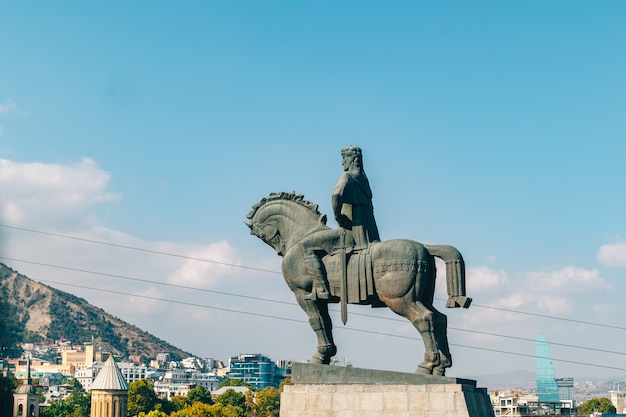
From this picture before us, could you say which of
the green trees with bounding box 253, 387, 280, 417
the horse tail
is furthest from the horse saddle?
the green trees with bounding box 253, 387, 280, 417

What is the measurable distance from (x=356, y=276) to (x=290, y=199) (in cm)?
259

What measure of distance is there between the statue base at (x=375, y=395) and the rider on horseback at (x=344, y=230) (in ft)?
5.70

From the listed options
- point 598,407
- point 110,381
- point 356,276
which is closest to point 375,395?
point 356,276

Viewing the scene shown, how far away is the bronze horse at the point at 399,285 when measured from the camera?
1847cm

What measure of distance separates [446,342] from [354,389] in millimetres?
2182

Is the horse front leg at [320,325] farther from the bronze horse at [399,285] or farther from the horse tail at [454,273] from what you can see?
the horse tail at [454,273]

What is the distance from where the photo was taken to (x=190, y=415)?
98.6 meters

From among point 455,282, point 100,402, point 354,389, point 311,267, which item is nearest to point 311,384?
point 354,389

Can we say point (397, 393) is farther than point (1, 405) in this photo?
No

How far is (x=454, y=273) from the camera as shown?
1880 centimetres

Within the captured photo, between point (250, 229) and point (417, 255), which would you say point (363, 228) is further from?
point (250, 229)

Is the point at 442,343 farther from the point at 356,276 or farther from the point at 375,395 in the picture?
the point at 356,276

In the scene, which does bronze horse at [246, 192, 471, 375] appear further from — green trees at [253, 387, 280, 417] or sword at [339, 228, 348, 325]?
green trees at [253, 387, 280, 417]

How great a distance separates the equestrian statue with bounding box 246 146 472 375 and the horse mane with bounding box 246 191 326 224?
0.07 ft
